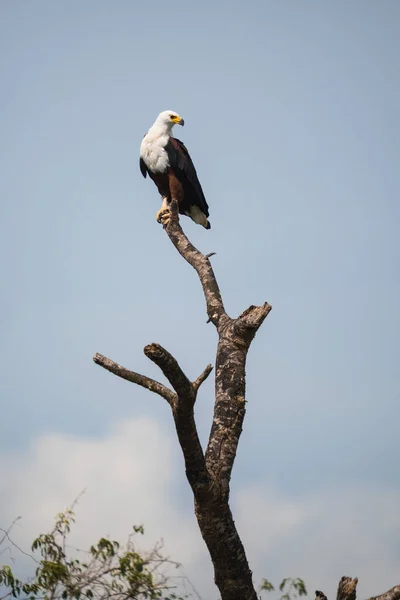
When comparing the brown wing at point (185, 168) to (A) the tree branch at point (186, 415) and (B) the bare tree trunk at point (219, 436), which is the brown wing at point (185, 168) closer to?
(B) the bare tree trunk at point (219, 436)

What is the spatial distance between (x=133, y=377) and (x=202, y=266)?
6.59 feet

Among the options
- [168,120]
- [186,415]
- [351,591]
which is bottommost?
[351,591]

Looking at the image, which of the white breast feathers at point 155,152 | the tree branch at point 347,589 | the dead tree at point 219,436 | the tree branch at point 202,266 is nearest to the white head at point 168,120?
the white breast feathers at point 155,152

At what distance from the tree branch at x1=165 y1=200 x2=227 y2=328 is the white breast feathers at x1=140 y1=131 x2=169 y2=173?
1.74 metres

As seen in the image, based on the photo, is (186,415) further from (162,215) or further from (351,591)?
(162,215)

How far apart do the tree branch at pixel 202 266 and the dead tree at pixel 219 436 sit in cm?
50

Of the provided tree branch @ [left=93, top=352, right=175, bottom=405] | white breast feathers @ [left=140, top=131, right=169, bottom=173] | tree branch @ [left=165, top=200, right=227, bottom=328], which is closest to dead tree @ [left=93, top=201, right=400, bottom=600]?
tree branch @ [left=93, top=352, right=175, bottom=405]

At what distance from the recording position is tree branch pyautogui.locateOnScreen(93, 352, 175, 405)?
13.9 ft

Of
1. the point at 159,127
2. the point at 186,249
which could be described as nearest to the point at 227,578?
the point at 186,249

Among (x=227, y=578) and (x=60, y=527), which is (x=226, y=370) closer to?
(x=227, y=578)

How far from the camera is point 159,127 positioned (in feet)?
30.6

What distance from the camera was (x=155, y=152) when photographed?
29.5 ft

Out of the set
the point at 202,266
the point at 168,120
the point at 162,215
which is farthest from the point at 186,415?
the point at 168,120

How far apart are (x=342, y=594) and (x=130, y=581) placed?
1.82m
